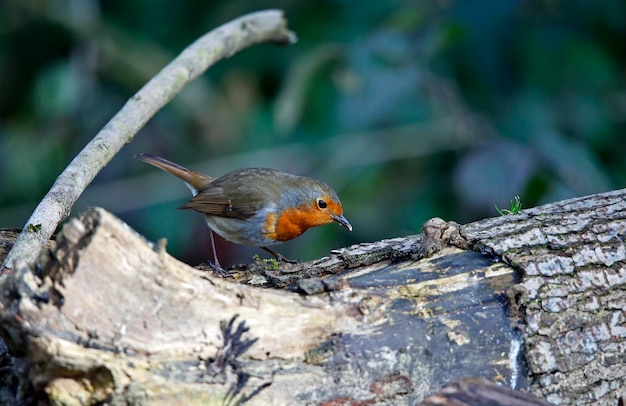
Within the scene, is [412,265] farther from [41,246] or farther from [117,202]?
[117,202]

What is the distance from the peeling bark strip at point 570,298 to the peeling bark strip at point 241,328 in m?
0.08

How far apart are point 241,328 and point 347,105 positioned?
237 cm

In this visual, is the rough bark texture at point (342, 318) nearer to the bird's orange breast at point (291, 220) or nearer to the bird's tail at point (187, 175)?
the bird's orange breast at point (291, 220)

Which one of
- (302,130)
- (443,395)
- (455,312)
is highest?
(302,130)

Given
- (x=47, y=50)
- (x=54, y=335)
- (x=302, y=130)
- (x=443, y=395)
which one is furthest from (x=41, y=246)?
(x=47, y=50)

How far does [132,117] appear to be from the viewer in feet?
11.5

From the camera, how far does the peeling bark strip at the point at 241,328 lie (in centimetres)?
201

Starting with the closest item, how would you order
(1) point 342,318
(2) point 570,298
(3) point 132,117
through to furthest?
(1) point 342,318 < (2) point 570,298 < (3) point 132,117

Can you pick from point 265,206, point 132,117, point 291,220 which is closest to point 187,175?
point 265,206

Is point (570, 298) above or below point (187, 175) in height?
below

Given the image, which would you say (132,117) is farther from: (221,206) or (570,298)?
(570,298)

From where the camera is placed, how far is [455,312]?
249 cm

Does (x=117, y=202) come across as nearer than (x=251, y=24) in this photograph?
No

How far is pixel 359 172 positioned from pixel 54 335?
356 cm
